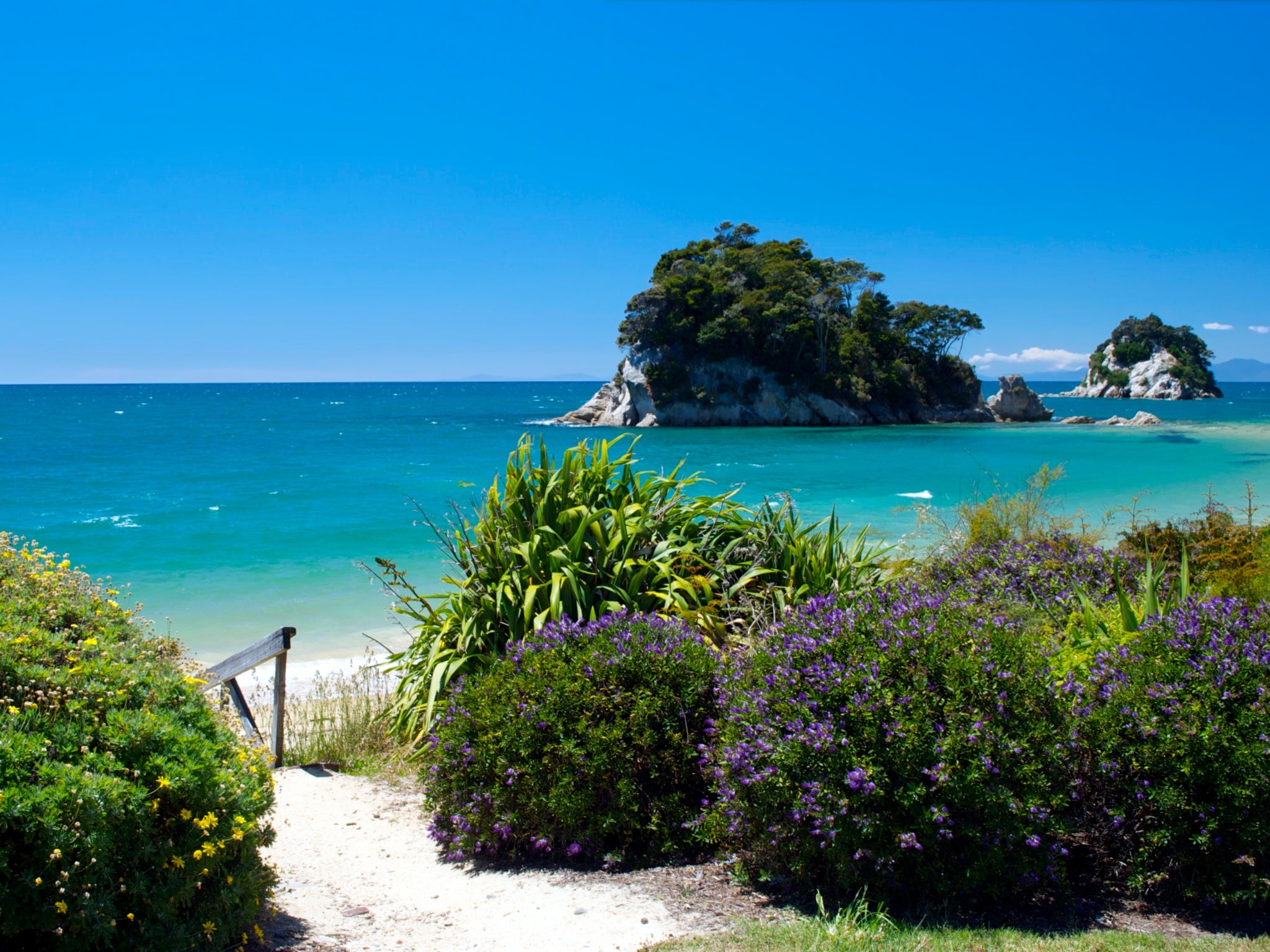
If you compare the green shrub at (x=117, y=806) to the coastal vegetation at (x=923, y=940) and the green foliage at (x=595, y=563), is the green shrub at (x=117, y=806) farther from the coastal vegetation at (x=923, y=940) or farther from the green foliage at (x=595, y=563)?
the green foliage at (x=595, y=563)

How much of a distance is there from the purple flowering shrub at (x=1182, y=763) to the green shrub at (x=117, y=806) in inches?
130

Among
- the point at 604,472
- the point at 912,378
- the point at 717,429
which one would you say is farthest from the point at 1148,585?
the point at 912,378

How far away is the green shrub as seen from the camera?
243cm

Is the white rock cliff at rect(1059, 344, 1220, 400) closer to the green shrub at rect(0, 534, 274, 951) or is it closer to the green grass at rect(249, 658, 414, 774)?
the green grass at rect(249, 658, 414, 774)

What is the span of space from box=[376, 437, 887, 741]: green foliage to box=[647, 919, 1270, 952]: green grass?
7.90 ft

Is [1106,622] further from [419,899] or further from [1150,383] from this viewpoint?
[1150,383]

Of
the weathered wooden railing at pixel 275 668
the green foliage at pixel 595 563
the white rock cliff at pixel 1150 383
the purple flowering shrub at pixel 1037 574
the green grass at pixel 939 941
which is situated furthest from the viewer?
the white rock cliff at pixel 1150 383

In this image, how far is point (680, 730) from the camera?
412 centimetres

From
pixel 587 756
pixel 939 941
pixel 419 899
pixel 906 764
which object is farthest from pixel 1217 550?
pixel 419 899

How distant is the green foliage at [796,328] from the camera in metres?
68.2

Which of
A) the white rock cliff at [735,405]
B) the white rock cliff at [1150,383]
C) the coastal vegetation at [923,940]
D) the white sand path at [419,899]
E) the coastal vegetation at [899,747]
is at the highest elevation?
the white rock cliff at [1150,383]

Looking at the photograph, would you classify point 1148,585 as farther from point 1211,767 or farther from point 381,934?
point 381,934

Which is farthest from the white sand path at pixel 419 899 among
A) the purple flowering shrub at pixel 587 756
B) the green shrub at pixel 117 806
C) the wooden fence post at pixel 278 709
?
the wooden fence post at pixel 278 709

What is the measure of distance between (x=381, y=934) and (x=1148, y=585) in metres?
4.15
